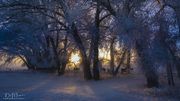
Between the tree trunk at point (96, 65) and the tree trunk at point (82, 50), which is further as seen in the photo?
the tree trunk at point (96, 65)

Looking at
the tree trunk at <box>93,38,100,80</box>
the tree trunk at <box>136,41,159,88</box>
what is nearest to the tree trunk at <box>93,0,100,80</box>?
the tree trunk at <box>93,38,100,80</box>

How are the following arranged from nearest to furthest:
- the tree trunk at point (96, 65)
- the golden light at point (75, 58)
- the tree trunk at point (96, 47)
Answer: the tree trunk at point (96, 47) < the tree trunk at point (96, 65) < the golden light at point (75, 58)

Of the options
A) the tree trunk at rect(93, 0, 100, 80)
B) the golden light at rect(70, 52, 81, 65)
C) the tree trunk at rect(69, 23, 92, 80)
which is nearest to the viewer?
the tree trunk at rect(69, 23, 92, 80)

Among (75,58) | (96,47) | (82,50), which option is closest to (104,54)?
(75,58)

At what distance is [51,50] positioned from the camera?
40.4 meters

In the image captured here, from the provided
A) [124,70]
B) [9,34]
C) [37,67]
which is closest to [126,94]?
[9,34]

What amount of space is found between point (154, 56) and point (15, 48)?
20125mm

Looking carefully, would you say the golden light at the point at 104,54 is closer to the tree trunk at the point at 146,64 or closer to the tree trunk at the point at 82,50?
the tree trunk at the point at 82,50

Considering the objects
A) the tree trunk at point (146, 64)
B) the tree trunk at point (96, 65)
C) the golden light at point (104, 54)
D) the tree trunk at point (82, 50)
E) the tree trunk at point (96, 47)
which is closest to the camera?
the tree trunk at point (146, 64)

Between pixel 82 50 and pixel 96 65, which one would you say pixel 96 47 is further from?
pixel 96 65

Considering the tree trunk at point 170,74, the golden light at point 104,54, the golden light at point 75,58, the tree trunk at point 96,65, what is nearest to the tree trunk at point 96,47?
the tree trunk at point 96,65

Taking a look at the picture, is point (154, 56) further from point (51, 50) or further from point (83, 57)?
point (51, 50)

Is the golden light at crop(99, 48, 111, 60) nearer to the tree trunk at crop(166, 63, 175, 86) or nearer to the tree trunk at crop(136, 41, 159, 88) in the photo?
the tree trunk at crop(136, 41, 159, 88)

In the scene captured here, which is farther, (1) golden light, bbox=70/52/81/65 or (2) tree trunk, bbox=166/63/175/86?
(1) golden light, bbox=70/52/81/65
